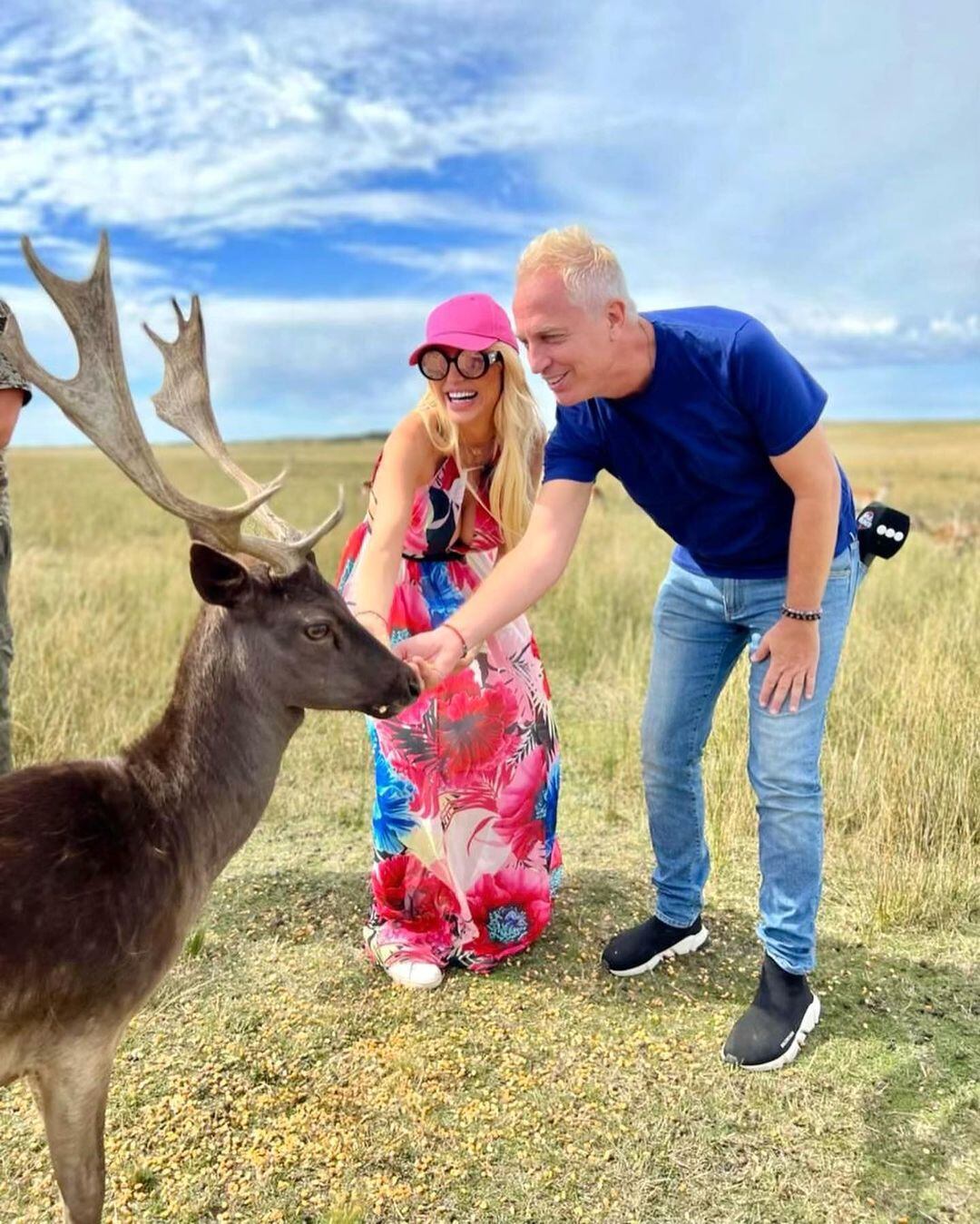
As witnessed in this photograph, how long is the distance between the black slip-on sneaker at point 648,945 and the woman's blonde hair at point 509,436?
1715 mm

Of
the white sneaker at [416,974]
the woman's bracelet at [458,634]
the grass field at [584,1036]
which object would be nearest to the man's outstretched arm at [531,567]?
the woman's bracelet at [458,634]

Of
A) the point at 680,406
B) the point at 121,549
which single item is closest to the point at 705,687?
the point at 680,406

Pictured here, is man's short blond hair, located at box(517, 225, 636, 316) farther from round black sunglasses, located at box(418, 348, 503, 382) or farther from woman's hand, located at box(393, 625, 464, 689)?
woman's hand, located at box(393, 625, 464, 689)

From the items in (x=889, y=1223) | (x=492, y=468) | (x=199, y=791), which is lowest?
(x=889, y=1223)

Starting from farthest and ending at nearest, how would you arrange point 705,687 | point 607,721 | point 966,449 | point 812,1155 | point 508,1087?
point 966,449, point 607,721, point 705,687, point 508,1087, point 812,1155

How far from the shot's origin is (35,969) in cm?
239

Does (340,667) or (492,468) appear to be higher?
(492,468)

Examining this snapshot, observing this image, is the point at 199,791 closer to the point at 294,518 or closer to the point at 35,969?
the point at 35,969

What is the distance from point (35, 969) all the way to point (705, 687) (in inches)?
91.6

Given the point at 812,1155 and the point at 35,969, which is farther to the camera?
the point at 812,1155

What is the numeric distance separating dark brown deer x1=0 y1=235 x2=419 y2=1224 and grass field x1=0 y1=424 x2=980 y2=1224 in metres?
0.58

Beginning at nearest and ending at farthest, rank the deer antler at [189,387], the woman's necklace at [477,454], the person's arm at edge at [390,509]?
1. the deer antler at [189,387]
2. the person's arm at edge at [390,509]
3. the woman's necklace at [477,454]

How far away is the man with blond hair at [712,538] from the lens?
297 centimetres

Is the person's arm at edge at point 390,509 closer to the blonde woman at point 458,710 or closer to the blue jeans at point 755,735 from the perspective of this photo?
the blonde woman at point 458,710
